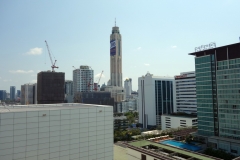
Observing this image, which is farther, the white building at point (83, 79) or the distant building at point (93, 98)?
the white building at point (83, 79)

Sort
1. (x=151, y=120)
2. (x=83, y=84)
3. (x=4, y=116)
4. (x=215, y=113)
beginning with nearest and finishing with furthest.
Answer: (x=4, y=116) → (x=215, y=113) → (x=151, y=120) → (x=83, y=84)

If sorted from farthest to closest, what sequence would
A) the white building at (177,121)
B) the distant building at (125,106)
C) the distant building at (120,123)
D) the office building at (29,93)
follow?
the distant building at (125,106) < the office building at (29,93) < the distant building at (120,123) < the white building at (177,121)

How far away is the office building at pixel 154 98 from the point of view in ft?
338

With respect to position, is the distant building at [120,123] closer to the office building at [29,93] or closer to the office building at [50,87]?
the office building at [50,87]

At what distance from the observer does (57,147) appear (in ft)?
64.9

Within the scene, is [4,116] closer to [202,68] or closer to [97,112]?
[97,112]

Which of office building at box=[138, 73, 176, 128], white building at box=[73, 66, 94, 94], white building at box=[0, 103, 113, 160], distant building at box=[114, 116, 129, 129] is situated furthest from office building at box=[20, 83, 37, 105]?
white building at box=[0, 103, 113, 160]

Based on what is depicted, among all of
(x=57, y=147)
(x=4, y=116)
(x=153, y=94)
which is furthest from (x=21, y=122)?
(x=153, y=94)

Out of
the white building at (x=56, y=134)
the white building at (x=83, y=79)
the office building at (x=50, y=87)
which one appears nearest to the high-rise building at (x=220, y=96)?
the white building at (x=56, y=134)

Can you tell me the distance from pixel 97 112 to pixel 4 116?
940 centimetres

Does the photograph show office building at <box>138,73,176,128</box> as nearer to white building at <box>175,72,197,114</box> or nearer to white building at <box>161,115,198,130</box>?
white building at <box>175,72,197,114</box>

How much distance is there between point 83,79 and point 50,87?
7432 centimetres

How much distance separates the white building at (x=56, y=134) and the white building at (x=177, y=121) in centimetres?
6055

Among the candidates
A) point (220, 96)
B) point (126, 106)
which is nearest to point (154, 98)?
point (220, 96)
